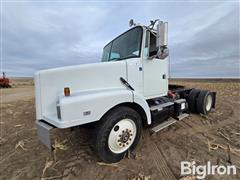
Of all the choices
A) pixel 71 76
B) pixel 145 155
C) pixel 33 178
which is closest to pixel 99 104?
pixel 71 76

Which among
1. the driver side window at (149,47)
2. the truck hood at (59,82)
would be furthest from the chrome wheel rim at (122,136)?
the driver side window at (149,47)

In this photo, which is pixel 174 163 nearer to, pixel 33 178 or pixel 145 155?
→ pixel 145 155

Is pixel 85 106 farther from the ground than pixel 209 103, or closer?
farther from the ground

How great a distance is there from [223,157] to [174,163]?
0.99 m

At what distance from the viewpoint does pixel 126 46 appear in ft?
11.3

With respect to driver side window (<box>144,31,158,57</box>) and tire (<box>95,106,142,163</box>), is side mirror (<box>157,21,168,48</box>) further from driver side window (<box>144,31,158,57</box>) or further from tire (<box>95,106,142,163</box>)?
tire (<box>95,106,142,163</box>)

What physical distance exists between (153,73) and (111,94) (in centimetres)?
149

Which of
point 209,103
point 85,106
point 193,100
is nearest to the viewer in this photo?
point 85,106

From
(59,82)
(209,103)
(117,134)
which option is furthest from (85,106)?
(209,103)

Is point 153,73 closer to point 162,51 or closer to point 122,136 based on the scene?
point 162,51

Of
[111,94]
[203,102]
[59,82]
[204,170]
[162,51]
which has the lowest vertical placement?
[204,170]

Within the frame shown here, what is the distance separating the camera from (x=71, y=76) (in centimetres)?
258

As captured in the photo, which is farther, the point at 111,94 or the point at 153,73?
the point at 153,73

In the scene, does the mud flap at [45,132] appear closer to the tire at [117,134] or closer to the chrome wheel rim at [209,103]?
the tire at [117,134]
